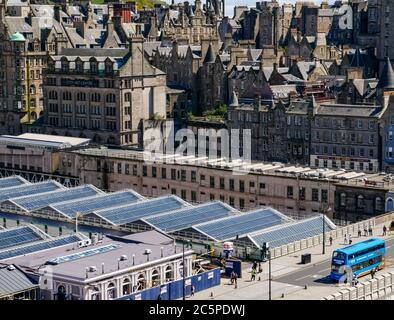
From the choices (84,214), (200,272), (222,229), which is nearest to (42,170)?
(84,214)

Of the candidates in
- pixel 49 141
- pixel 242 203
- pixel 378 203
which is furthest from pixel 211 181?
pixel 49 141

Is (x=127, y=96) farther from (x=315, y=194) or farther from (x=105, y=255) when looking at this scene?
(x=105, y=255)

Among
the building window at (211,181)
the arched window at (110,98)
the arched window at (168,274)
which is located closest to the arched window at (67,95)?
the arched window at (110,98)

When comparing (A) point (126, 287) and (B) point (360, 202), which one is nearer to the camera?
(A) point (126, 287)

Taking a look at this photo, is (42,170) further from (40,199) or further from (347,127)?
(347,127)

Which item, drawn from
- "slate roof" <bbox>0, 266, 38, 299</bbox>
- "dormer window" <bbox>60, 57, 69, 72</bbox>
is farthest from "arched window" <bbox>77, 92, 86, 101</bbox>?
"slate roof" <bbox>0, 266, 38, 299</bbox>
